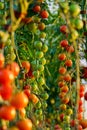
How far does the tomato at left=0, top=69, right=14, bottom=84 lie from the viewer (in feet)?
2.53

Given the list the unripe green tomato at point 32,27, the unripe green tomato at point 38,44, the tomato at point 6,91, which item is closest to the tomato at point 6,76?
the tomato at point 6,91

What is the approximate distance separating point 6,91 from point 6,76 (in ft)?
0.09

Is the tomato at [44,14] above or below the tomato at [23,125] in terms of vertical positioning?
above

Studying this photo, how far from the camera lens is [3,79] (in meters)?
0.78

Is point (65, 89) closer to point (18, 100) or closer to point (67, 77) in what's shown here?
point (67, 77)

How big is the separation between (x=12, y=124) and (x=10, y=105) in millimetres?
61

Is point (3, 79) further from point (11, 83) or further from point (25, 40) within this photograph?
point (25, 40)

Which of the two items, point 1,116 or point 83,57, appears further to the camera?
point 83,57

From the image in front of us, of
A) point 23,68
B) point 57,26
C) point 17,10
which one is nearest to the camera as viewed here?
point 17,10

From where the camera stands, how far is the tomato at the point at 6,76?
30.4 inches

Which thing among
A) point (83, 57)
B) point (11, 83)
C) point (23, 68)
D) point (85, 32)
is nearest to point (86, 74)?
point (83, 57)

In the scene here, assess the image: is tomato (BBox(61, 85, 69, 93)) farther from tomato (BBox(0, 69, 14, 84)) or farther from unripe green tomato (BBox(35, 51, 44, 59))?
tomato (BBox(0, 69, 14, 84))

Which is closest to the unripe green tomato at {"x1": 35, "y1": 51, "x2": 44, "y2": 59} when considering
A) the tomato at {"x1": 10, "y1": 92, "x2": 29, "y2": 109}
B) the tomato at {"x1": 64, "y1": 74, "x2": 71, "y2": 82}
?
the tomato at {"x1": 64, "y1": 74, "x2": 71, "y2": 82}

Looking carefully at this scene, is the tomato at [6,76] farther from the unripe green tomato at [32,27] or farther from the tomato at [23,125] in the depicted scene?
the unripe green tomato at [32,27]
